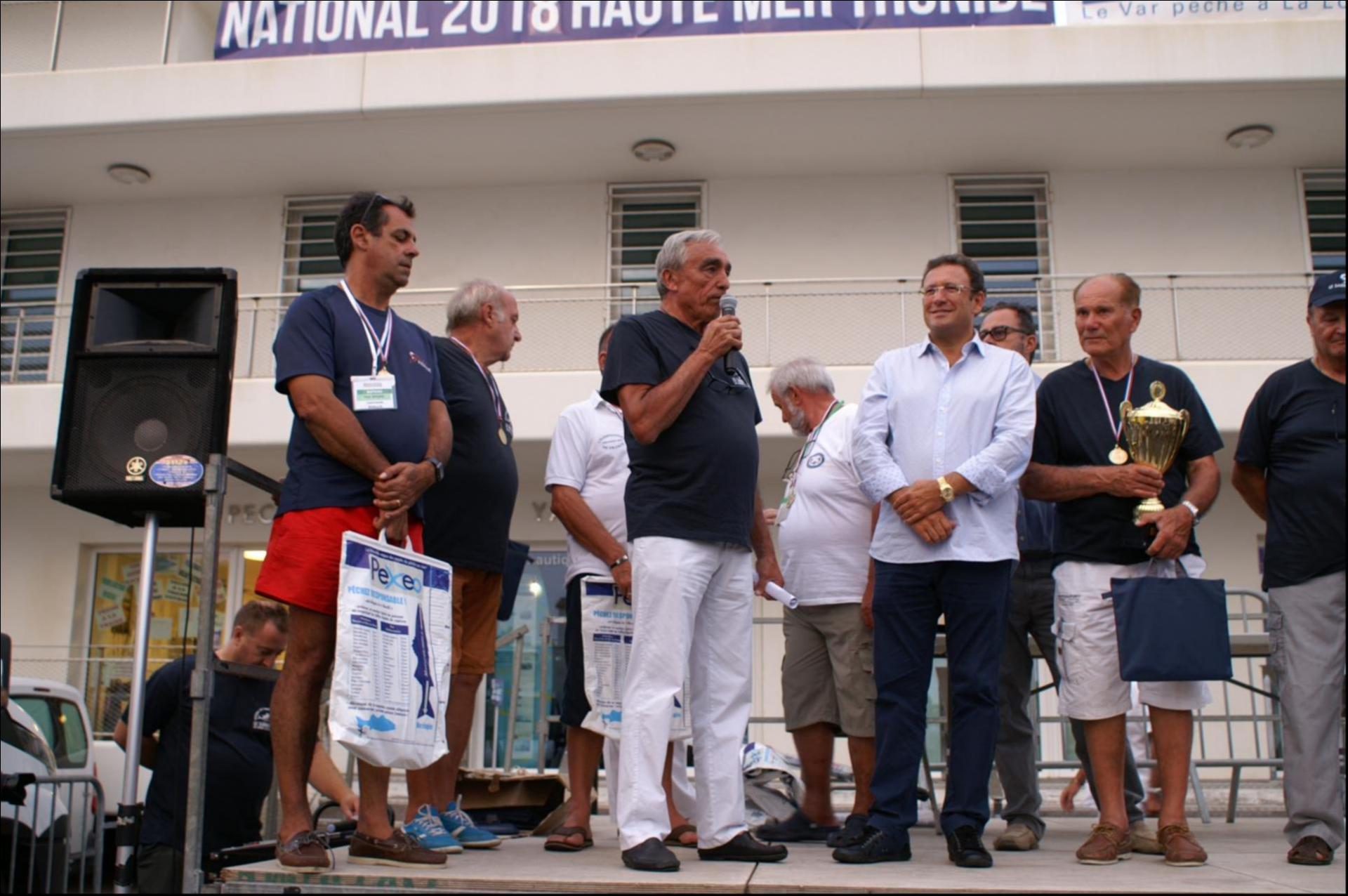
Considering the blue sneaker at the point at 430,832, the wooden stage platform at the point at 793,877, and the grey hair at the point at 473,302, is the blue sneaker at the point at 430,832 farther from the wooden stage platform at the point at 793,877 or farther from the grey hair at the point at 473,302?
the grey hair at the point at 473,302

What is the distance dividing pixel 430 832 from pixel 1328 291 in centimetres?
336

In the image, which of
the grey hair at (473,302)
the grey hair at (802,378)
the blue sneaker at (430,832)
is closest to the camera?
the blue sneaker at (430,832)

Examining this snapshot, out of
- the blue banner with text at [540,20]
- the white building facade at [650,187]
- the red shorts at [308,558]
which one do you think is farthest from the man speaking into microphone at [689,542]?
the blue banner with text at [540,20]

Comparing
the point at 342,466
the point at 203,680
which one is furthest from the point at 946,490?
the point at 203,680

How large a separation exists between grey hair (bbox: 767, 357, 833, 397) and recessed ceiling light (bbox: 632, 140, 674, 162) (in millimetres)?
7898

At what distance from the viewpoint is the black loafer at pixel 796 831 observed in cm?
475

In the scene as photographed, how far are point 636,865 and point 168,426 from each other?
90.5 inches

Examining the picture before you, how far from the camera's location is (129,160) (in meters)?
13.2

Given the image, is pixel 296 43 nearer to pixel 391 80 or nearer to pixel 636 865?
pixel 391 80

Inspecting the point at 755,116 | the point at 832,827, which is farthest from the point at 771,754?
the point at 755,116

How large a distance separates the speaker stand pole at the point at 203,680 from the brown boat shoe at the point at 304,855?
0.87 ft

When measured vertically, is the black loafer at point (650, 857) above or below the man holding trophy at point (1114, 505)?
below

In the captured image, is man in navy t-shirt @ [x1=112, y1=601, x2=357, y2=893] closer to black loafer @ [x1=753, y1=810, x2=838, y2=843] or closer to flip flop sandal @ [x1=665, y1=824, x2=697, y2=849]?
flip flop sandal @ [x1=665, y1=824, x2=697, y2=849]

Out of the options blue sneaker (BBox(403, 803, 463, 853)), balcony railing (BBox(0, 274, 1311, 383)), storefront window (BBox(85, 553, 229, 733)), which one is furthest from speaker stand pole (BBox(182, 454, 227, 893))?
storefront window (BBox(85, 553, 229, 733))
